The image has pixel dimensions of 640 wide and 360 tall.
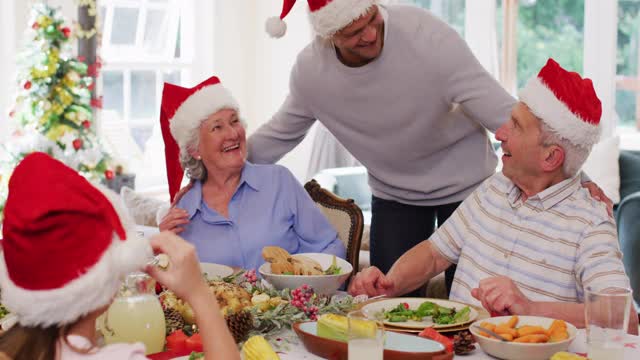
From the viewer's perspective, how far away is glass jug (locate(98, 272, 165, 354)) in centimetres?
171

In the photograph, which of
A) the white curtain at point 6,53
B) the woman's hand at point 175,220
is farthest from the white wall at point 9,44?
the woman's hand at point 175,220

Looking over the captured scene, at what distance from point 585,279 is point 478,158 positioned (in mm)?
957

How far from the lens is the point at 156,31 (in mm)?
6570

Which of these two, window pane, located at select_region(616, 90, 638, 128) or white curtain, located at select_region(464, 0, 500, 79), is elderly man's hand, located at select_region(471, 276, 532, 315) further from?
white curtain, located at select_region(464, 0, 500, 79)

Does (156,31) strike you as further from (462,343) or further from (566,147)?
(462,343)

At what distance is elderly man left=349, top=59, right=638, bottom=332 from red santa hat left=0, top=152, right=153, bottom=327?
1.01 metres

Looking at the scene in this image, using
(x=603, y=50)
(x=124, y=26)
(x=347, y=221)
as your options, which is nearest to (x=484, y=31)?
(x=603, y=50)

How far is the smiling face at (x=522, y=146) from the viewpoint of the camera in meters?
2.20

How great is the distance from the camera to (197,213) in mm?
2756

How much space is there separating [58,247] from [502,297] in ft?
3.46

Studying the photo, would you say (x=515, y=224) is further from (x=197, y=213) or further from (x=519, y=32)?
(x=519, y=32)

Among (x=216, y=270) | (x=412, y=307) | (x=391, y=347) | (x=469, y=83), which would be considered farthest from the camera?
(x=469, y=83)

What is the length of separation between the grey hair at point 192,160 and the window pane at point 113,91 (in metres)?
3.55

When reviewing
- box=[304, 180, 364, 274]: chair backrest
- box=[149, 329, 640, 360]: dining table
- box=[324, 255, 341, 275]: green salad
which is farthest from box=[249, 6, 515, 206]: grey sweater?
box=[149, 329, 640, 360]: dining table
